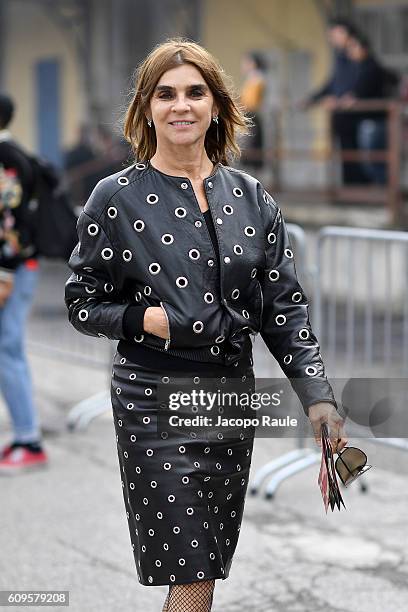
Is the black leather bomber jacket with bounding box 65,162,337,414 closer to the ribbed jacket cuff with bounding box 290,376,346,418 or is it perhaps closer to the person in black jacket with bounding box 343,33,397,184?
the ribbed jacket cuff with bounding box 290,376,346,418

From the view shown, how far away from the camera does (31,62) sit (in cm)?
2275

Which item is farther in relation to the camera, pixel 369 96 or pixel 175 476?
pixel 369 96

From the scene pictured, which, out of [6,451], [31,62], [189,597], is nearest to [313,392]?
[189,597]

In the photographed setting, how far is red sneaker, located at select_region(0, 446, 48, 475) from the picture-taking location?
6344 millimetres

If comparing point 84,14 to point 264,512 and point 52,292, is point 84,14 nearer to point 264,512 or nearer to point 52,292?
point 52,292

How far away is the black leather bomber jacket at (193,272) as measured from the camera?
10.8 feet

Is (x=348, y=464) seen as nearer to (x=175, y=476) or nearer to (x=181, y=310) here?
(x=175, y=476)

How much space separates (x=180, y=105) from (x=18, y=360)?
3.32m

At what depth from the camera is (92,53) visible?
20375mm

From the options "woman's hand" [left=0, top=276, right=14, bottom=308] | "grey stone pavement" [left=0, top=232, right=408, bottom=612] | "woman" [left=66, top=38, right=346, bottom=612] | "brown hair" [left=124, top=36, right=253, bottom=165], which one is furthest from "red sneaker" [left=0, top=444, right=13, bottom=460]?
"brown hair" [left=124, top=36, right=253, bottom=165]

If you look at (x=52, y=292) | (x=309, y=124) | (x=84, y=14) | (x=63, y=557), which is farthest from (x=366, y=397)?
(x=84, y=14)

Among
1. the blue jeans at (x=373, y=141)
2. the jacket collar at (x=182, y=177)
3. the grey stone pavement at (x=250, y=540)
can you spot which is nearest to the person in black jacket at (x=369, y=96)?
the blue jeans at (x=373, y=141)

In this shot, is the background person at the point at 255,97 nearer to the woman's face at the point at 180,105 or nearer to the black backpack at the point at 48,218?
the black backpack at the point at 48,218

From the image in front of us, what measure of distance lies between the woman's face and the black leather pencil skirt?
66 cm
